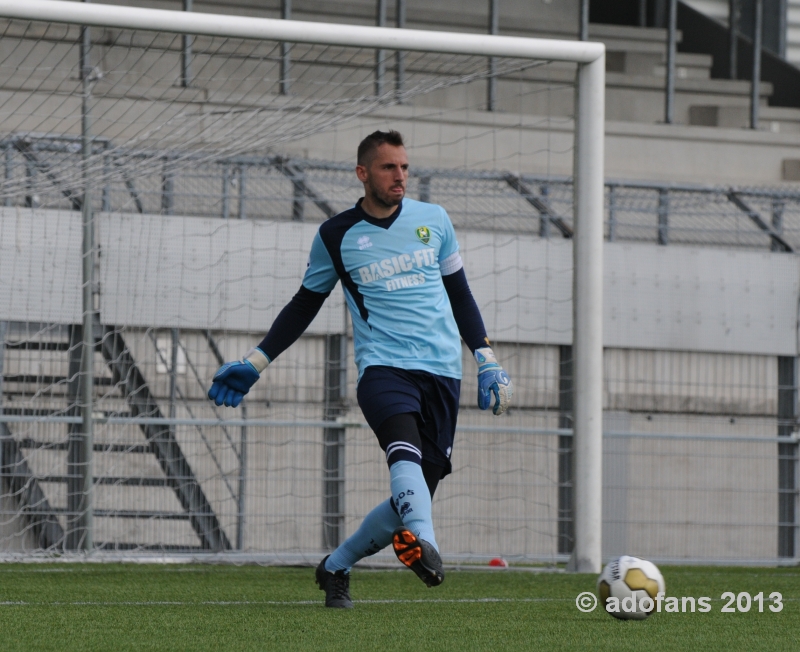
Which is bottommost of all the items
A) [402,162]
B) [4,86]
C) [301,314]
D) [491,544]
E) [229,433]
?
[491,544]

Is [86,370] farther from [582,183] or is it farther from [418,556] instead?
[418,556]

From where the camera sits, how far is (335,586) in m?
4.83

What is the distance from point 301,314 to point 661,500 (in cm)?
552

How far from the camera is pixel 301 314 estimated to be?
16.4ft

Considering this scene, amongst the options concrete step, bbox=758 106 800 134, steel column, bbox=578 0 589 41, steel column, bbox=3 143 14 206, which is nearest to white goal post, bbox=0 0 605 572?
steel column, bbox=3 143 14 206

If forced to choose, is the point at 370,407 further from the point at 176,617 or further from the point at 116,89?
the point at 116,89

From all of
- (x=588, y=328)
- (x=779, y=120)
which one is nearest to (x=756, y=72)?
(x=779, y=120)

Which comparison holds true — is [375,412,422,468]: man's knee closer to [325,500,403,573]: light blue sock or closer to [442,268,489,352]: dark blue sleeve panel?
[325,500,403,573]: light blue sock

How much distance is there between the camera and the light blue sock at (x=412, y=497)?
4.25m

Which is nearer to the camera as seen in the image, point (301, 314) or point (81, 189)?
point (301, 314)

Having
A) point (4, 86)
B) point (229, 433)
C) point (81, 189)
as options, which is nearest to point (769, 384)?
point (229, 433)

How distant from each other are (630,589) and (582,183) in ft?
11.1

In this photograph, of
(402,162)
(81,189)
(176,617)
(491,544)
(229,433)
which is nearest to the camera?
(176,617)

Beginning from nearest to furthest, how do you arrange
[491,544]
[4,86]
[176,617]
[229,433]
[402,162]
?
[176,617] < [402,162] < [229,433] < [491,544] < [4,86]
